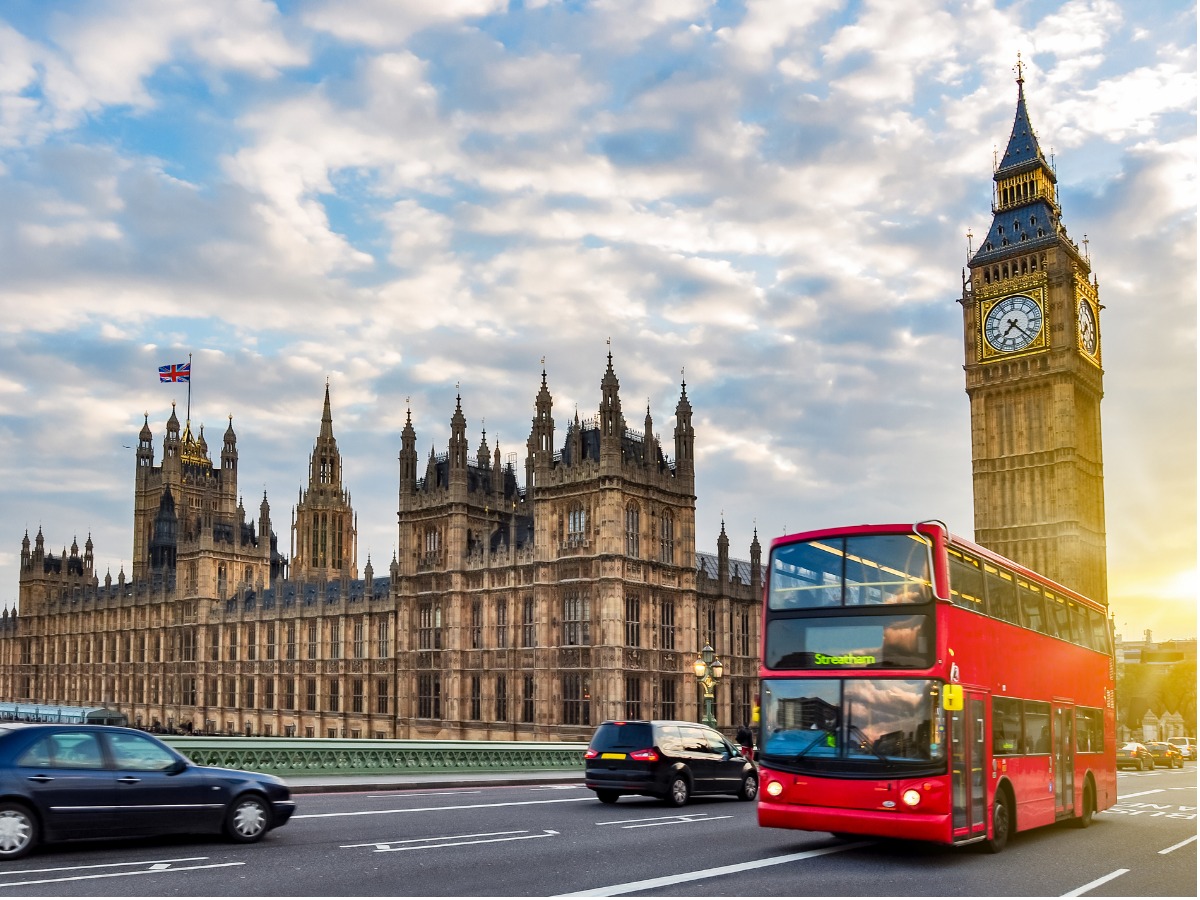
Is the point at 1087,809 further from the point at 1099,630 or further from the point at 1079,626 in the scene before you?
the point at 1099,630

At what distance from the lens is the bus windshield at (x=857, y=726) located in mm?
14406

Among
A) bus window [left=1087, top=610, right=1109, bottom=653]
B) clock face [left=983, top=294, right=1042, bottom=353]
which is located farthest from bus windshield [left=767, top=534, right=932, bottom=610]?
clock face [left=983, top=294, right=1042, bottom=353]

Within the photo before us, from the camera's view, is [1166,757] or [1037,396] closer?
[1166,757]

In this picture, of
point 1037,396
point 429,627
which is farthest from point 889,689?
point 1037,396

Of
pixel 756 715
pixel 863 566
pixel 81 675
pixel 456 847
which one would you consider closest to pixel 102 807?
pixel 456 847

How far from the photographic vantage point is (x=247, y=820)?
50.5ft

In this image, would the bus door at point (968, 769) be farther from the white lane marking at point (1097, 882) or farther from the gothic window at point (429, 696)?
the gothic window at point (429, 696)

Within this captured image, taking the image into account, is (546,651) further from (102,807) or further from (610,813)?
(102,807)

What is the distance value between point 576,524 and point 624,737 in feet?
98.4

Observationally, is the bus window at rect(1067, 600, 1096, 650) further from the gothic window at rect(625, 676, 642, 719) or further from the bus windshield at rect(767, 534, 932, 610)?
the gothic window at rect(625, 676, 642, 719)

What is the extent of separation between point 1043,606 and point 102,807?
575 inches

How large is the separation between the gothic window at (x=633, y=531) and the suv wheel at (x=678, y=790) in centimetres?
2863

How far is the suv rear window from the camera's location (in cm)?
2317

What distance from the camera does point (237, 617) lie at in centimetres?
8500
